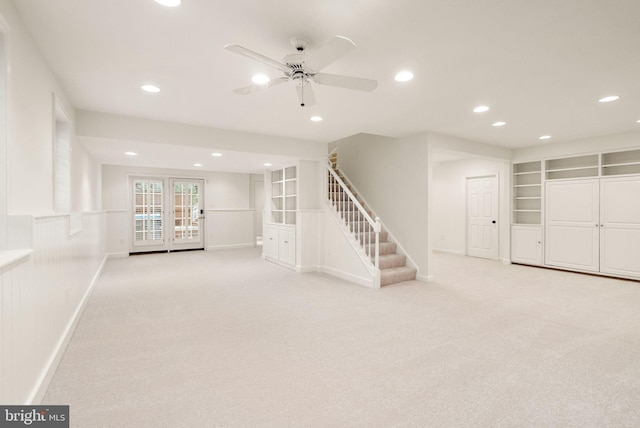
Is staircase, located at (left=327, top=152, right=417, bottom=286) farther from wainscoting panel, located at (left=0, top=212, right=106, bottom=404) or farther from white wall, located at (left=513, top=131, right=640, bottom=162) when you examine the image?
wainscoting panel, located at (left=0, top=212, right=106, bottom=404)

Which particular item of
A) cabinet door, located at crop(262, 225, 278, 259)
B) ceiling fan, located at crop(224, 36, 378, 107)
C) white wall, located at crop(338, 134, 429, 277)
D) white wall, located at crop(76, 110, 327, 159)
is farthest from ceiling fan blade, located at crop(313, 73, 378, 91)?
cabinet door, located at crop(262, 225, 278, 259)

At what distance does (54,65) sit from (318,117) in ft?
9.11

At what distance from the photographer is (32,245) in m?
1.79

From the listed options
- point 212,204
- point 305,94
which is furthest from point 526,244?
point 212,204

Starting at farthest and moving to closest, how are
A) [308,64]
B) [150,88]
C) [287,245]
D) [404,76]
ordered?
[287,245], [150,88], [404,76], [308,64]

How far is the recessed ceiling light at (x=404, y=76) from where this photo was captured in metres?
2.83

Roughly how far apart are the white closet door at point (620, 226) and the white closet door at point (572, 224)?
11 cm

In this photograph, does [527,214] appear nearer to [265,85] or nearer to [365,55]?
[365,55]

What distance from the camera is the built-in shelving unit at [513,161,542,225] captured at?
Answer: 6.57 metres

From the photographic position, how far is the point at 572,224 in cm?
586

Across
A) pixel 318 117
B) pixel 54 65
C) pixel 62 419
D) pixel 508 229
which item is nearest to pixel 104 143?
pixel 54 65

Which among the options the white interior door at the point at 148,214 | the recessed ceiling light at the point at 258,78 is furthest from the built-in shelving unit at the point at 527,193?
the white interior door at the point at 148,214

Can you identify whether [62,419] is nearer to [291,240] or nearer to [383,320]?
[383,320]

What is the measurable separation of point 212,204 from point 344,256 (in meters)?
5.39
